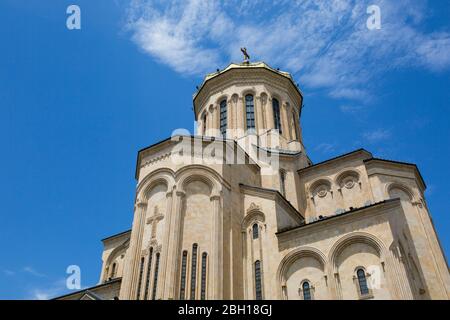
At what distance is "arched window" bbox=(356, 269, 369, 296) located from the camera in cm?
1706

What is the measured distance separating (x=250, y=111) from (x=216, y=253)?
577 inches

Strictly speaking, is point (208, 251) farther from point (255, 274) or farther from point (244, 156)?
point (244, 156)

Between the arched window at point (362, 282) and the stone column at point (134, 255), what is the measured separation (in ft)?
31.9

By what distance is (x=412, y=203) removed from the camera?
23.8m

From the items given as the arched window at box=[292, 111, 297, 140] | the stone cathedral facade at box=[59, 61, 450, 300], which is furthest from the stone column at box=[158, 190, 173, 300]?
the arched window at box=[292, 111, 297, 140]

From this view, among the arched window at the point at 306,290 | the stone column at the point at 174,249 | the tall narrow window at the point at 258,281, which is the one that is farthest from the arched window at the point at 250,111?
the arched window at the point at 306,290

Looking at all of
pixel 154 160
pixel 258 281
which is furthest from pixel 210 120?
pixel 258 281

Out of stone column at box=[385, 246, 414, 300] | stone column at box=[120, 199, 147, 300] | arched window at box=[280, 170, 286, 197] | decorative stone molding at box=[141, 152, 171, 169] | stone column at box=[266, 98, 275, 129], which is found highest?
stone column at box=[266, 98, 275, 129]

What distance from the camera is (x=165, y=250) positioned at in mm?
18844

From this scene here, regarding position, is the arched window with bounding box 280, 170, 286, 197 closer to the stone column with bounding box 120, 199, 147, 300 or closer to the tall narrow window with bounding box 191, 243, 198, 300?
the tall narrow window with bounding box 191, 243, 198, 300

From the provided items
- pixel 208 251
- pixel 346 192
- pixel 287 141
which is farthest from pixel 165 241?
pixel 287 141

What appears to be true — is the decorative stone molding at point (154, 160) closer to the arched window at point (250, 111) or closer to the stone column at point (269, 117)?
the arched window at point (250, 111)

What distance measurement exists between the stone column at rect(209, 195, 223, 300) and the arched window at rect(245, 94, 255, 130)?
1094cm

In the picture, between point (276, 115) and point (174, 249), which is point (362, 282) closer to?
point (174, 249)
